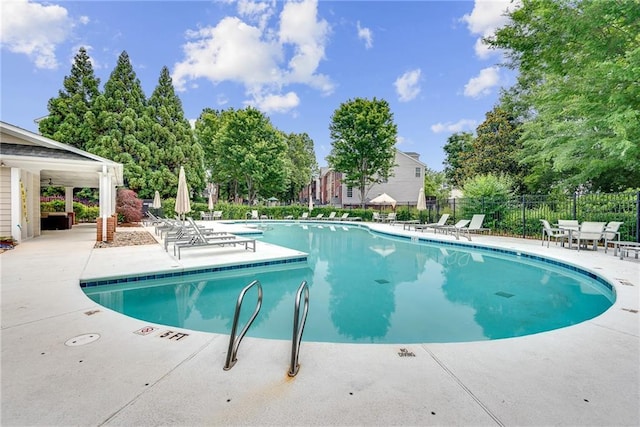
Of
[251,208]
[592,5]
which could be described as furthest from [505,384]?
[251,208]

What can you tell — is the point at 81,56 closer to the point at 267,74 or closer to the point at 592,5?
the point at 267,74

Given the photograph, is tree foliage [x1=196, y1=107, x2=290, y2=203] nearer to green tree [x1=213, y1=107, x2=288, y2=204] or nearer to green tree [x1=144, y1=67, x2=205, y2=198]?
green tree [x1=213, y1=107, x2=288, y2=204]

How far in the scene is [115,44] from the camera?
26.2m

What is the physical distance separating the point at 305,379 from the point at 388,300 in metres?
3.40

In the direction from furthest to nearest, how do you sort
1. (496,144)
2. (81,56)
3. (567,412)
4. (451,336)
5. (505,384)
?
(81,56) < (496,144) < (451,336) < (505,384) < (567,412)

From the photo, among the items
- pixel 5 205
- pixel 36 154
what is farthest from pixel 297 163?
pixel 5 205

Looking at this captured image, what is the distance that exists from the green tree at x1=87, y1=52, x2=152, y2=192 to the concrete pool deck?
25.0 metres

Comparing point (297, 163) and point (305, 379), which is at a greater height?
point (297, 163)

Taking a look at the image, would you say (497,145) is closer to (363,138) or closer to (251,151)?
(363,138)

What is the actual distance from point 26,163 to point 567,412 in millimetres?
13401

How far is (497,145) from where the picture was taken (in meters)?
22.5

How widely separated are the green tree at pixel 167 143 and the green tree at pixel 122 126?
53 centimetres

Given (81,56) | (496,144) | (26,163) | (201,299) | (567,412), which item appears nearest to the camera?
(567,412)

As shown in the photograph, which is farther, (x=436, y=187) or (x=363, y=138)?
(x=436, y=187)
